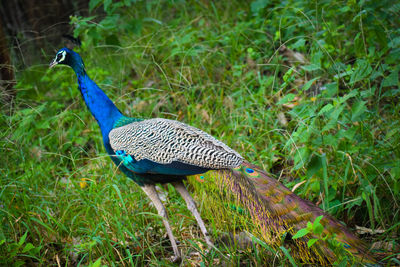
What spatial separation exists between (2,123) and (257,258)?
2297 millimetres

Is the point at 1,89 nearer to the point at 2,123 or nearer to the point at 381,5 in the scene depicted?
the point at 2,123

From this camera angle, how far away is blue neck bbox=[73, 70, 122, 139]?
3.02 m

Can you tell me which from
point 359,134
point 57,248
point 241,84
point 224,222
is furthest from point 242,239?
point 241,84

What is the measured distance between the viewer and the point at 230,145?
3.42 metres

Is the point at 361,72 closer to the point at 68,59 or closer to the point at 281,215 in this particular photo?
the point at 281,215

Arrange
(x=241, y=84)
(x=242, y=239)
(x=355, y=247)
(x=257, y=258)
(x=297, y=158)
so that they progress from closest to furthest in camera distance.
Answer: (x=355, y=247) < (x=257, y=258) < (x=242, y=239) < (x=297, y=158) < (x=241, y=84)

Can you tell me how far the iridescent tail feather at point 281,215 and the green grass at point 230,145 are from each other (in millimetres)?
108

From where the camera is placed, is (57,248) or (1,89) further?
(1,89)

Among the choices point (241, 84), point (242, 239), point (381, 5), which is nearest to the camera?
point (242, 239)

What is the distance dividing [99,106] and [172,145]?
78 centimetres

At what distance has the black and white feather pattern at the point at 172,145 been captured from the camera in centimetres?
252

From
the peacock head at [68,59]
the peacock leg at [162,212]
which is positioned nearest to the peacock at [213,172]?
the peacock leg at [162,212]

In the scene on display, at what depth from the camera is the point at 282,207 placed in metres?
2.39

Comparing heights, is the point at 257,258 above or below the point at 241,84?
below
